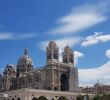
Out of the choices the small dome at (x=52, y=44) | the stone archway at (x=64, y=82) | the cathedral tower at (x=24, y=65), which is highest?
the small dome at (x=52, y=44)

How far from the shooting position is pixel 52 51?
136m

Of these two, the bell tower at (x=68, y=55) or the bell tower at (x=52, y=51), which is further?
the bell tower at (x=68, y=55)

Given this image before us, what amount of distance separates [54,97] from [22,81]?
35648 millimetres

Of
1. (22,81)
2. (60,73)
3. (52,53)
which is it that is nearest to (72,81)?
(60,73)

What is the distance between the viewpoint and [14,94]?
4498 inches

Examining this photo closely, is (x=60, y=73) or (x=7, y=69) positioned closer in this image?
(x=60, y=73)

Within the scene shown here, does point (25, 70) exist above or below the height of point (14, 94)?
above

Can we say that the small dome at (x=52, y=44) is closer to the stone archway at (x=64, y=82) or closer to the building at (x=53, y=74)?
the building at (x=53, y=74)

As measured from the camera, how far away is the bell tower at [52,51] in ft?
443

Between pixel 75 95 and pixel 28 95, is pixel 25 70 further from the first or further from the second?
pixel 28 95

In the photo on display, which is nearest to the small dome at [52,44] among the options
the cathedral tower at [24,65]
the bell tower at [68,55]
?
the bell tower at [68,55]

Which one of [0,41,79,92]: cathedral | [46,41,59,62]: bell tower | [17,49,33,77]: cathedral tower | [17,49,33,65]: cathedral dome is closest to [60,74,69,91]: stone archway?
[0,41,79,92]: cathedral

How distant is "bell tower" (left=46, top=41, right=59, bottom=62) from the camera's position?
135 meters

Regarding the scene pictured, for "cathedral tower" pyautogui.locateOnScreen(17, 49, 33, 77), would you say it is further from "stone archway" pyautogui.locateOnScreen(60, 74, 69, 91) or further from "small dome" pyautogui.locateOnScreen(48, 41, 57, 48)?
"stone archway" pyautogui.locateOnScreen(60, 74, 69, 91)
